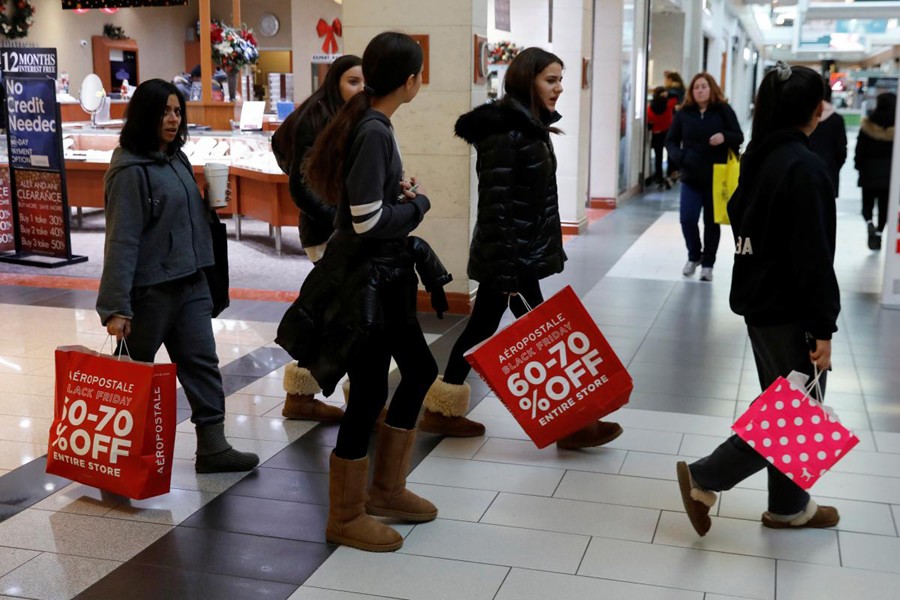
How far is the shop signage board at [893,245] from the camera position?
20.5 ft

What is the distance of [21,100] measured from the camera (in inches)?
296

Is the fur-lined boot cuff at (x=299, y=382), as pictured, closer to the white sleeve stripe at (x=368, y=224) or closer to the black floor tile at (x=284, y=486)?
the black floor tile at (x=284, y=486)

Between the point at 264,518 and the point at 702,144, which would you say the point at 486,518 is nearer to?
the point at 264,518

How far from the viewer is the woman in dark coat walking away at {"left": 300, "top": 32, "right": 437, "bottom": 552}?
8.68ft

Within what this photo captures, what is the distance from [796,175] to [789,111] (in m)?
0.21

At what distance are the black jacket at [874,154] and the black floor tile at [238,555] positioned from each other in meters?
7.31

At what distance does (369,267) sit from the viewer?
8.89 feet

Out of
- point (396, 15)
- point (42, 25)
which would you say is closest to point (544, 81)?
point (396, 15)

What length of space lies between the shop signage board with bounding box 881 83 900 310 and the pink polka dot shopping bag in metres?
3.97

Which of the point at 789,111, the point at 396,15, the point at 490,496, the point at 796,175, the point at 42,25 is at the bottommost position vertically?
the point at 490,496

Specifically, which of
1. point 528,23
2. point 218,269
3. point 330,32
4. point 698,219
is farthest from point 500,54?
point 218,269

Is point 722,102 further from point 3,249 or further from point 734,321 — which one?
point 3,249

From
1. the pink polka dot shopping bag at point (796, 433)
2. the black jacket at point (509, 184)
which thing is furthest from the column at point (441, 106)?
the pink polka dot shopping bag at point (796, 433)

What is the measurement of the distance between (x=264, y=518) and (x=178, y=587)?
481 millimetres
